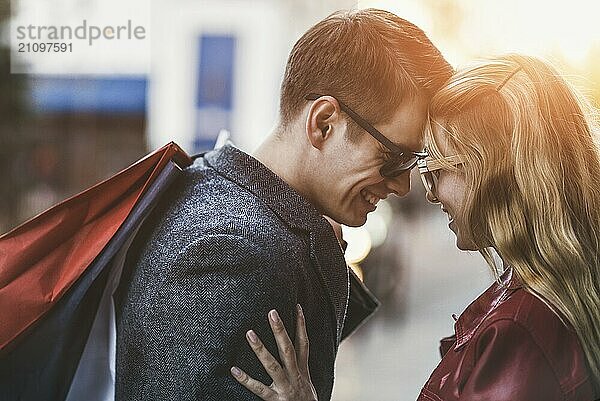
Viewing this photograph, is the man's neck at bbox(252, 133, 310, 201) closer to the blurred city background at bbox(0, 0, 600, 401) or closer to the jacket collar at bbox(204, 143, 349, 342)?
the jacket collar at bbox(204, 143, 349, 342)

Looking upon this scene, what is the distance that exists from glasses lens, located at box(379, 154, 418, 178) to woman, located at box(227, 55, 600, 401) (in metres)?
0.06

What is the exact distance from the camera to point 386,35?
135 centimetres

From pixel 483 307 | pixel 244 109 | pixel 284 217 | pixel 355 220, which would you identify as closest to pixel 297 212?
pixel 284 217

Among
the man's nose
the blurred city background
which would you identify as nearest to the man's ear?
the man's nose

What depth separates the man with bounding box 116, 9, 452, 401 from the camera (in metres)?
1.23

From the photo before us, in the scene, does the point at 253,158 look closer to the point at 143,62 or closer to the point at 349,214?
the point at 349,214

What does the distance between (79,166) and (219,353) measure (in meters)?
3.55

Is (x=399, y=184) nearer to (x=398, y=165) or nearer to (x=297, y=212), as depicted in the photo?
(x=398, y=165)

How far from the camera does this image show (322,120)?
4.44 ft

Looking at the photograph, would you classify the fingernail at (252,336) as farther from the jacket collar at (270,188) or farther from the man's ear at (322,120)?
the man's ear at (322,120)

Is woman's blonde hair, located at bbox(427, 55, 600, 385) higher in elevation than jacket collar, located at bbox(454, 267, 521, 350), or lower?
higher

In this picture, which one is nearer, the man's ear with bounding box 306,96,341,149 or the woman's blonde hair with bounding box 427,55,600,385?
the woman's blonde hair with bounding box 427,55,600,385

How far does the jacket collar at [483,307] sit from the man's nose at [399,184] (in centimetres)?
20

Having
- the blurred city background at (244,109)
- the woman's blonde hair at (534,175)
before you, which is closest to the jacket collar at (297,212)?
the woman's blonde hair at (534,175)
